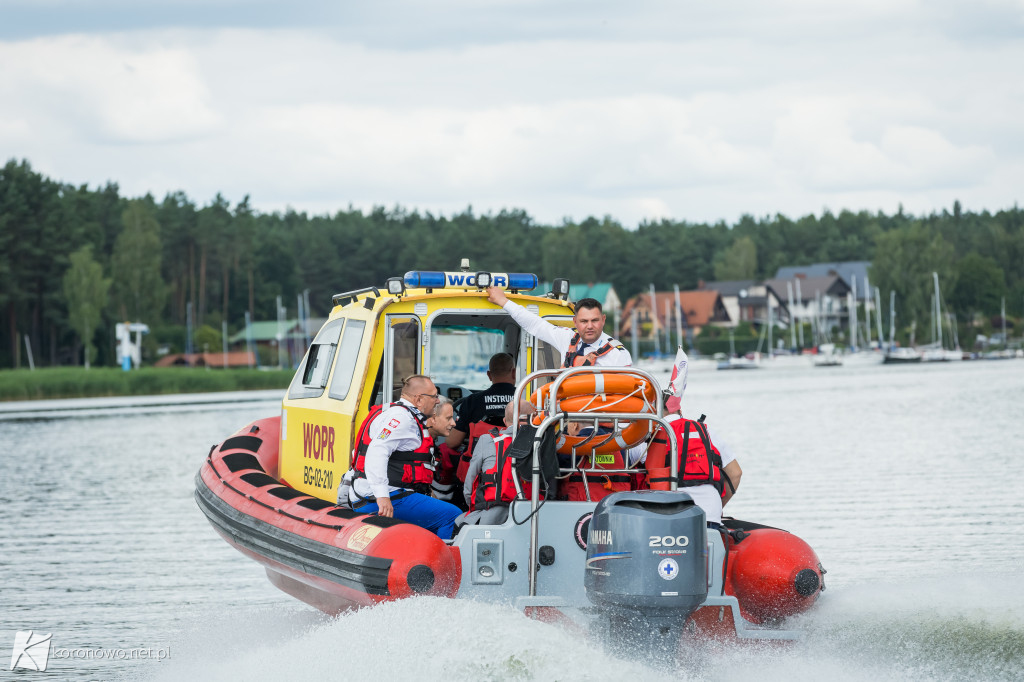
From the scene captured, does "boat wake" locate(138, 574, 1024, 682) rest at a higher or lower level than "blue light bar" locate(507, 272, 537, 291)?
lower

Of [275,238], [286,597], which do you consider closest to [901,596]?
[286,597]

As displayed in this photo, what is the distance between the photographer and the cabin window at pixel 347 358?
765 cm

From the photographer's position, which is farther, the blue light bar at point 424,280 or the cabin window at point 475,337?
the cabin window at point 475,337

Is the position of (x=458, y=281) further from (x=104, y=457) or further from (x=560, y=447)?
(x=104, y=457)

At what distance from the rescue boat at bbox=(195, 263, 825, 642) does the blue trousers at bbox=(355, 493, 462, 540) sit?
0.28 metres

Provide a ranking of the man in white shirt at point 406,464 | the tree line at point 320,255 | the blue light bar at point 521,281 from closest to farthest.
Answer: the man in white shirt at point 406,464 → the blue light bar at point 521,281 → the tree line at point 320,255

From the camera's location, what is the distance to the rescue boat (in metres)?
5.24

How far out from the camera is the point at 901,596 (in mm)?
6824

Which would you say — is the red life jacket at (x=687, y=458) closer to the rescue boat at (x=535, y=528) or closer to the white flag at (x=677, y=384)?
the rescue boat at (x=535, y=528)

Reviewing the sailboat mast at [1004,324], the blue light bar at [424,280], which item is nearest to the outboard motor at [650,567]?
the blue light bar at [424,280]

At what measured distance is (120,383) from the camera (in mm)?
48000

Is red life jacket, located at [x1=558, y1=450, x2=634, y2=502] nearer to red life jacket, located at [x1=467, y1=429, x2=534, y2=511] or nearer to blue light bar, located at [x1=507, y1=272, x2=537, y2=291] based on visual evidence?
red life jacket, located at [x1=467, y1=429, x2=534, y2=511]

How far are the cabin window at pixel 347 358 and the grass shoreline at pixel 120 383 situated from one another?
40.9 m

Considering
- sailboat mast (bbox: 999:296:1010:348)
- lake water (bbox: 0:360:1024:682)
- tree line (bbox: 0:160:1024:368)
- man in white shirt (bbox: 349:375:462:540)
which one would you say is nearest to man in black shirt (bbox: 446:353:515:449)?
man in white shirt (bbox: 349:375:462:540)
